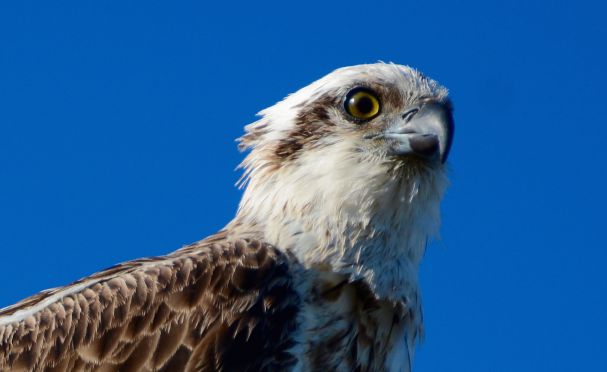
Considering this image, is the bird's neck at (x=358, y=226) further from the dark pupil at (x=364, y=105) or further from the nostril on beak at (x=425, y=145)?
the dark pupil at (x=364, y=105)

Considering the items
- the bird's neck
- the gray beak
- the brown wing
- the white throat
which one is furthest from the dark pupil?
the brown wing

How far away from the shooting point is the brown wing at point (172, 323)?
9.58 m

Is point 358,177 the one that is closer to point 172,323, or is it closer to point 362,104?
point 362,104

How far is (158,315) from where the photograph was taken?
31.7 ft

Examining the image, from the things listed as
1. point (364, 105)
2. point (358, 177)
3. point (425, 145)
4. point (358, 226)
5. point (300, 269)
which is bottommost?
point (300, 269)

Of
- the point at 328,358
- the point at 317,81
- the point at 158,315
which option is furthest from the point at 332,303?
the point at 317,81

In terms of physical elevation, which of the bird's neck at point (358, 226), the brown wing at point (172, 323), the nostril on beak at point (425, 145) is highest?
the nostril on beak at point (425, 145)

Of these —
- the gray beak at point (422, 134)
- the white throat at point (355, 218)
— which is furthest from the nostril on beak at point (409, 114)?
the white throat at point (355, 218)

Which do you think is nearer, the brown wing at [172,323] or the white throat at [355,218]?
the brown wing at [172,323]

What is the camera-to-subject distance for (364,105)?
10.6 meters

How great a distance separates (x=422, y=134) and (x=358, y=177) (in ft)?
1.90

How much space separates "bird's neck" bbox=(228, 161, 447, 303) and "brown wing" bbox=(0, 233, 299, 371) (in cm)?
36

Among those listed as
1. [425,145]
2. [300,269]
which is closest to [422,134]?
[425,145]

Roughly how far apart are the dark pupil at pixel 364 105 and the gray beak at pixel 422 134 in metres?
0.22
